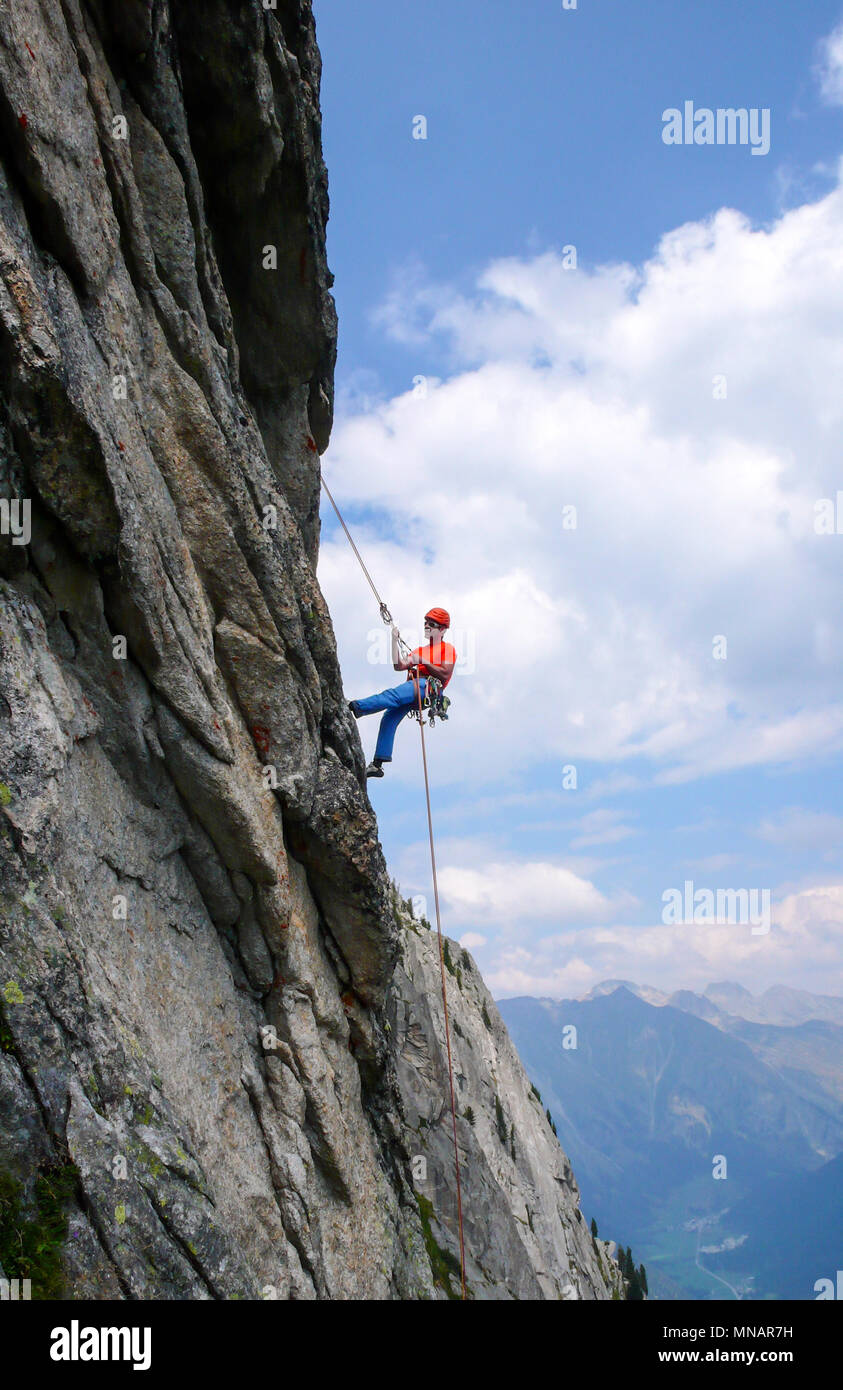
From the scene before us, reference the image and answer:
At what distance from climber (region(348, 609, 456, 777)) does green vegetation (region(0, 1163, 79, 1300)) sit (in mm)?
10470

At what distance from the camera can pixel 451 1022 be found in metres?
30.2

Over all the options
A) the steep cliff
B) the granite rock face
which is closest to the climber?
the steep cliff

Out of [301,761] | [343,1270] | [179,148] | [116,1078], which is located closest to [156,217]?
[179,148]

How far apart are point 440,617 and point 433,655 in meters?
0.94

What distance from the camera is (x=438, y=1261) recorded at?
18703mm

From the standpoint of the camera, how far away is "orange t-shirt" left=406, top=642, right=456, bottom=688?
57.9 ft

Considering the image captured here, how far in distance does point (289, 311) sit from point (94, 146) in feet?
19.7

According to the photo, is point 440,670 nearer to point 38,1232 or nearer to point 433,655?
point 433,655

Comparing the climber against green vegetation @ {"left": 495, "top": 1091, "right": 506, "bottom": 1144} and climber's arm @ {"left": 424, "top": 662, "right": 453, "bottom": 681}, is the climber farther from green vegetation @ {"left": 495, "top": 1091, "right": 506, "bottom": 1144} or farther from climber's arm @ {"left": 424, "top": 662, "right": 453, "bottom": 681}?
green vegetation @ {"left": 495, "top": 1091, "right": 506, "bottom": 1144}

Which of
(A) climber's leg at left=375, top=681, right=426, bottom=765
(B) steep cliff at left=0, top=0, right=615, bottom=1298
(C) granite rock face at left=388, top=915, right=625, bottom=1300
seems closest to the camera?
(B) steep cliff at left=0, top=0, right=615, bottom=1298

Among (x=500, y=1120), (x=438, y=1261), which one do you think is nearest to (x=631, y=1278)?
(x=500, y=1120)

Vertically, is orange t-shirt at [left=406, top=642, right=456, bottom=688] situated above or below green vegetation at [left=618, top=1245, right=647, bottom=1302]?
above
